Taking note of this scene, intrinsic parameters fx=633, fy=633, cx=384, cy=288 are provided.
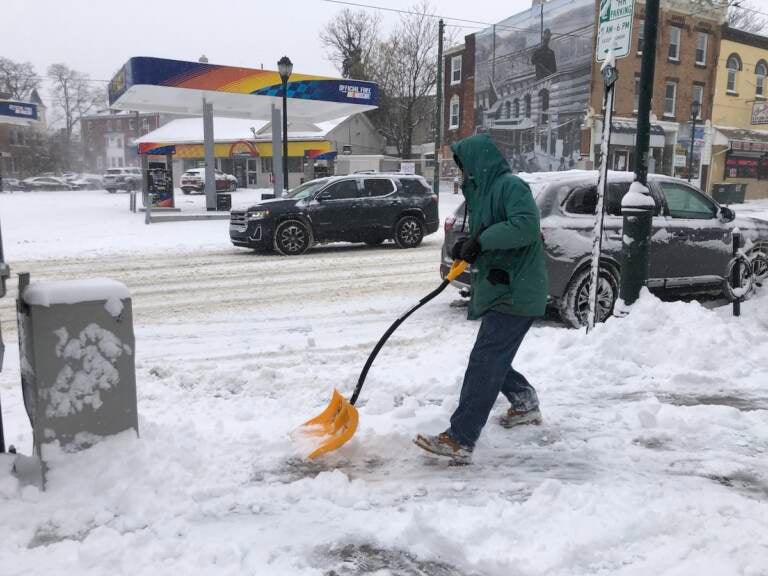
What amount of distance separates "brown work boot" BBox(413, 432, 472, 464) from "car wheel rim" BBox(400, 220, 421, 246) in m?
10.5

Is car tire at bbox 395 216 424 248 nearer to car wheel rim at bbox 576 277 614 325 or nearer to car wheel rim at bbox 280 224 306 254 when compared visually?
car wheel rim at bbox 280 224 306 254

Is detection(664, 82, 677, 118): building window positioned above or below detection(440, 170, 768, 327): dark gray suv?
above

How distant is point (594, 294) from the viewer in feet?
19.4

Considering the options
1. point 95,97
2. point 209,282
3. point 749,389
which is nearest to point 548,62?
point 209,282

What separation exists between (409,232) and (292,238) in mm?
2722

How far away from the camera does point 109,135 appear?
92.8m

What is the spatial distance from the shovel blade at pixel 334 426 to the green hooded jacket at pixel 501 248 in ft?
3.18

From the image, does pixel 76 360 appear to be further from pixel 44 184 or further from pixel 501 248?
pixel 44 184

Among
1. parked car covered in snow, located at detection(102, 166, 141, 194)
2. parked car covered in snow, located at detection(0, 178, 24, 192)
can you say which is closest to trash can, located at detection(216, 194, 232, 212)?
parked car covered in snow, located at detection(102, 166, 141, 194)

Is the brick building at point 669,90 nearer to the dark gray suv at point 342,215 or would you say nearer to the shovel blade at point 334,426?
the dark gray suv at point 342,215

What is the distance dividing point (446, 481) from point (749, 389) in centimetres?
289

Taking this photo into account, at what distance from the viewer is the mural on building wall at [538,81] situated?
35500mm

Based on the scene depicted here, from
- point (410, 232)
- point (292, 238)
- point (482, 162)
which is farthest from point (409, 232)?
point (482, 162)

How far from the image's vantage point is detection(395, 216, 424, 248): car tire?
14.0 metres
